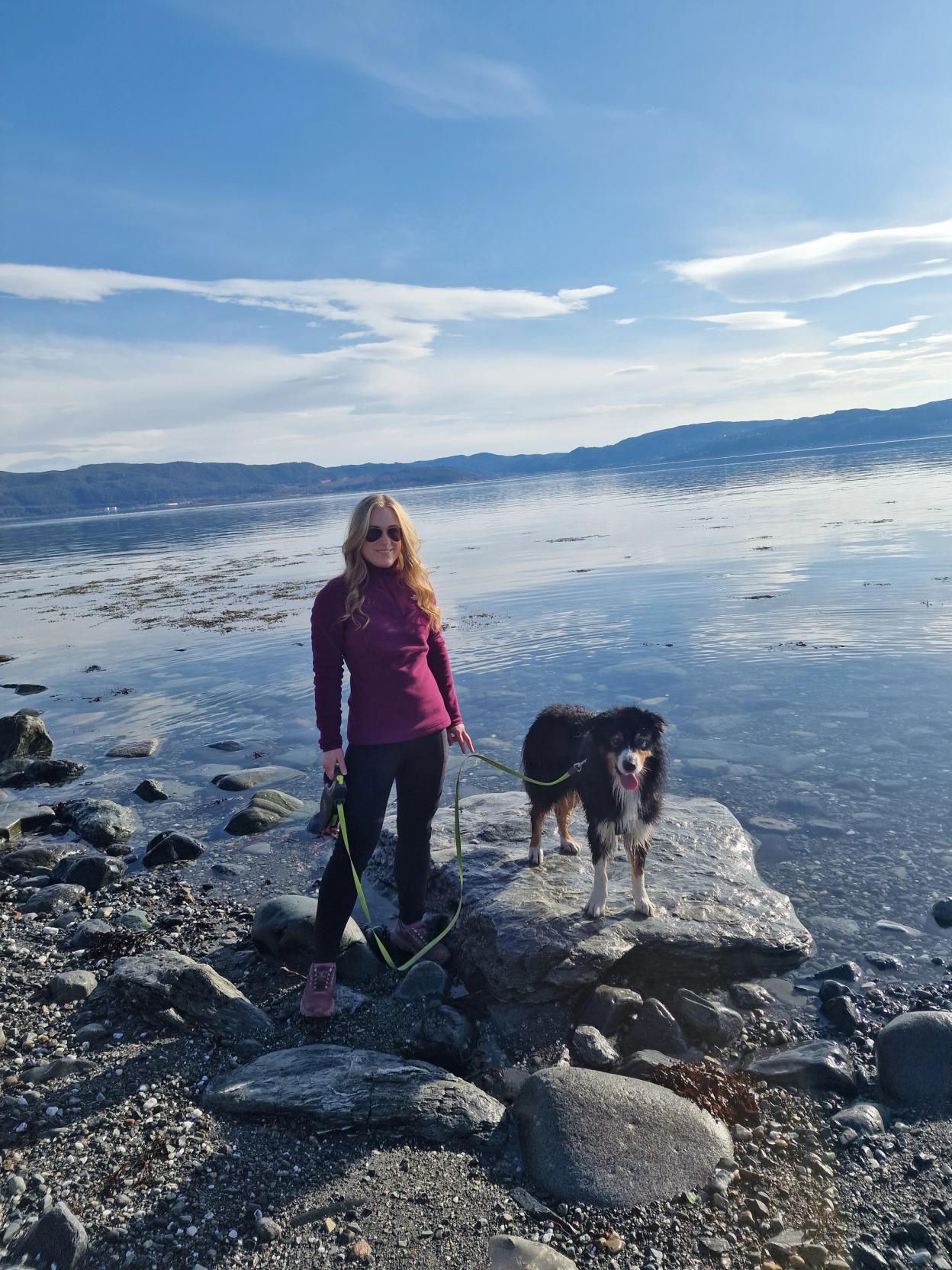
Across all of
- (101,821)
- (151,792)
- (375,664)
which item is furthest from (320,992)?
(151,792)

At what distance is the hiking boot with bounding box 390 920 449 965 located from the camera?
20.3 ft

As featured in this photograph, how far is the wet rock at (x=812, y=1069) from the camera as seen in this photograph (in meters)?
4.70


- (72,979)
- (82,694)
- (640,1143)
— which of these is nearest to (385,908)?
(72,979)

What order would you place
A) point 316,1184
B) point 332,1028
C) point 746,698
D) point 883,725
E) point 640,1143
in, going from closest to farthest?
point 316,1184, point 640,1143, point 332,1028, point 883,725, point 746,698

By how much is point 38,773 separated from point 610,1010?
33.3 ft

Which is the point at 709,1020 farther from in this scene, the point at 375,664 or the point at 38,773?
the point at 38,773

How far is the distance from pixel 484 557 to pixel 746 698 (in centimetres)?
2536

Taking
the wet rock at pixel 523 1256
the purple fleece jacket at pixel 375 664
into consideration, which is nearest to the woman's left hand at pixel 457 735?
the purple fleece jacket at pixel 375 664

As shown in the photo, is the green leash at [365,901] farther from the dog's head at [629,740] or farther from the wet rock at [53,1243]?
the wet rock at [53,1243]

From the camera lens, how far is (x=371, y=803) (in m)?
5.37

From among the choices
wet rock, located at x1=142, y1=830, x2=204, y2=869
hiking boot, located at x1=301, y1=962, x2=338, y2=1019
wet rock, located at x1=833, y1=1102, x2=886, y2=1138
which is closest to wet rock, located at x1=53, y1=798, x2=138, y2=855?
wet rock, located at x1=142, y1=830, x2=204, y2=869

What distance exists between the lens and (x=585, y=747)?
21.1 ft

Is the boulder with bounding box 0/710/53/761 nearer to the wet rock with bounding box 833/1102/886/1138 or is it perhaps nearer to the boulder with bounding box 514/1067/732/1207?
the boulder with bounding box 514/1067/732/1207

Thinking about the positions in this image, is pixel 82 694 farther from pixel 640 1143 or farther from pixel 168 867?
pixel 640 1143
